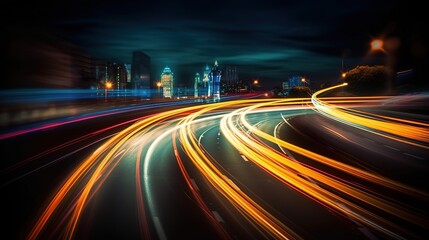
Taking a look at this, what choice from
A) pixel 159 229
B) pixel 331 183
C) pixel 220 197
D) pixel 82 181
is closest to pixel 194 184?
pixel 220 197

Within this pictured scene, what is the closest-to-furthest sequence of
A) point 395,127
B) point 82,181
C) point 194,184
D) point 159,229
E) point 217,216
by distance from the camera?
point 159,229, point 217,216, point 194,184, point 82,181, point 395,127

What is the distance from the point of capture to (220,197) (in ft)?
36.2

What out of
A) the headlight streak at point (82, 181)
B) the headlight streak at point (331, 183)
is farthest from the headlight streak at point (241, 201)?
the headlight streak at point (82, 181)

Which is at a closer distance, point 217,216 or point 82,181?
point 217,216

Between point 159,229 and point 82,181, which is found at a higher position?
point 159,229

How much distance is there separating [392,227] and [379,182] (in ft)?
15.7

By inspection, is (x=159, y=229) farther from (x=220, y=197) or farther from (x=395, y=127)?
(x=395, y=127)

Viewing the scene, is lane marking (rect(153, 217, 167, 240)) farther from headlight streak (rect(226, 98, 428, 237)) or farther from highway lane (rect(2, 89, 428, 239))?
headlight streak (rect(226, 98, 428, 237))

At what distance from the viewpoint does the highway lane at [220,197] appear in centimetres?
823

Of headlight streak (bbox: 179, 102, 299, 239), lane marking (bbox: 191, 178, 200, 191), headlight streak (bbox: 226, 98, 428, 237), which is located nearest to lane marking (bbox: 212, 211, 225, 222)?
headlight streak (bbox: 179, 102, 299, 239)

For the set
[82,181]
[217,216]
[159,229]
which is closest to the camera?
[159,229]

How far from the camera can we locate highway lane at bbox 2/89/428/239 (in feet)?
27.0

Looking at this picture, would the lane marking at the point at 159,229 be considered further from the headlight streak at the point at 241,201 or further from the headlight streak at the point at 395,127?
the headlight streak at the point at 395,127

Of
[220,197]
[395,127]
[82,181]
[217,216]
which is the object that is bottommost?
[395,127]
